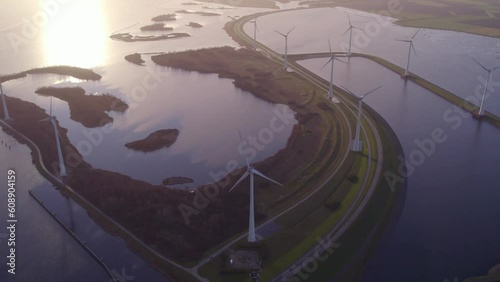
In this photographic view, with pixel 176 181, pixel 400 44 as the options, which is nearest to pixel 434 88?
pixel 400 44

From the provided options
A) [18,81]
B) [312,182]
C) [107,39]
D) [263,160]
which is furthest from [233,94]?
[107,39]

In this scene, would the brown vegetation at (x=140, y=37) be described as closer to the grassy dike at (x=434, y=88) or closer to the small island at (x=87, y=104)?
the grassy dike at (x=434, y=88)

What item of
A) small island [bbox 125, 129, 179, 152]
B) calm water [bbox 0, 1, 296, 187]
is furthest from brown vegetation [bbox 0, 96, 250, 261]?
small island [bbox 125, 129, 179, 152]

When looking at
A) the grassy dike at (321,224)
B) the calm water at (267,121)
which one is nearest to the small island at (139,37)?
the calm water at (267,121)

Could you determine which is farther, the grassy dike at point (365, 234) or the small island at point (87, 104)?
the small island at point (87, 104)

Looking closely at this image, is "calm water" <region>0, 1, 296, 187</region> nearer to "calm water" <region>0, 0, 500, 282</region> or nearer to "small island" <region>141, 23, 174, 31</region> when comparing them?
"calm water" <region>0, 0, 500, 282</region>

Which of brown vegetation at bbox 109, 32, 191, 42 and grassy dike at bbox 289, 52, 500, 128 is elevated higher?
brown vegetation at bbox 109, 32, 191, 42

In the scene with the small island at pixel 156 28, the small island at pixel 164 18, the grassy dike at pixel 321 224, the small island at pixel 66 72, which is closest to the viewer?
the grassy dike at pixel 321 224
